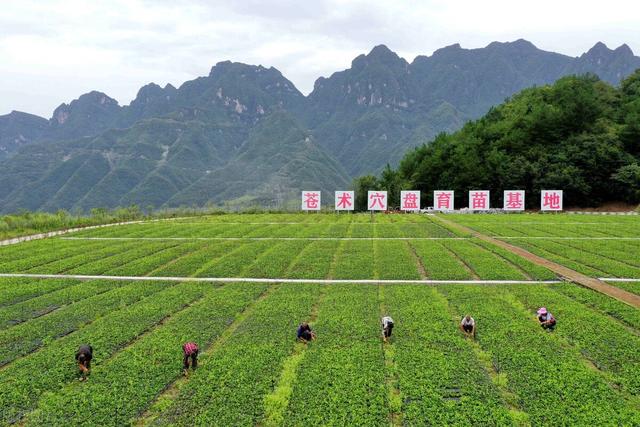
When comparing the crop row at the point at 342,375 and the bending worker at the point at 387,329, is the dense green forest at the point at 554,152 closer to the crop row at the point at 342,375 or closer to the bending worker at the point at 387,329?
the crop row at the point at 342,375

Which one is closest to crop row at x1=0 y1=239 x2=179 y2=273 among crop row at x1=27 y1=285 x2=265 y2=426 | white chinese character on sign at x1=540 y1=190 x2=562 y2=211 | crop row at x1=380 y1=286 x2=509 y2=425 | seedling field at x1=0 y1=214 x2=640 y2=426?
seedling field at x1=0 y1=214 x2=640 y2=426

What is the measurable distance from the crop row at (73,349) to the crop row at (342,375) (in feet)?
27.0

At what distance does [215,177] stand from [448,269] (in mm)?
176951

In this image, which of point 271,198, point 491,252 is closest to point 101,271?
point 491,252

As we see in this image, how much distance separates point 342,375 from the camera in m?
13.5

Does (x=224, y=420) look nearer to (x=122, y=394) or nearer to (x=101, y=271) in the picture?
(x=122, y=394)

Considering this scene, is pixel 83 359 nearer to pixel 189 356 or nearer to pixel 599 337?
pixel 189 356

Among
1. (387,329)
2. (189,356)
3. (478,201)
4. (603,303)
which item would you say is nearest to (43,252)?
(189,356)

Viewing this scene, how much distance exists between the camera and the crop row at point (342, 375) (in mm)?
11328

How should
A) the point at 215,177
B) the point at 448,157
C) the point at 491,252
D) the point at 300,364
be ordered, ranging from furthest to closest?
the point at 215,177, the point at 448,157, the point at 491,252, the point at 300,364

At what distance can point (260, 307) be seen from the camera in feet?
69.2

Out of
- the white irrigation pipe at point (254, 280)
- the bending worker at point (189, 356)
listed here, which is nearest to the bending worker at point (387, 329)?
the bending worker at point (189, 356)

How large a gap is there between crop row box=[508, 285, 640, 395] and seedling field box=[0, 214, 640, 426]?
0.08 metres

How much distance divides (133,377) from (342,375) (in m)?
7.38
